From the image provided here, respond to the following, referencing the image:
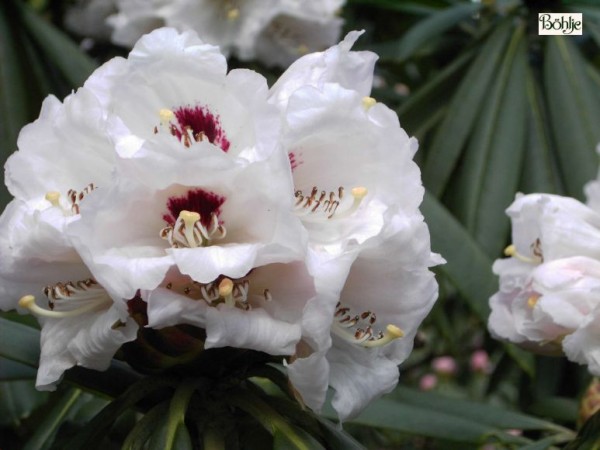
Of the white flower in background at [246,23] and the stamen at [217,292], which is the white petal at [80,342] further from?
the white flower in background at [246,23]

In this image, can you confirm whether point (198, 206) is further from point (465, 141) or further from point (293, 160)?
point (465, 141)

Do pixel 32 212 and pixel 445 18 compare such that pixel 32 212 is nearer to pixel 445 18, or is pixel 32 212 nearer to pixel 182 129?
pixel 182 129

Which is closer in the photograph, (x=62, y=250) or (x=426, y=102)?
(x=62, y=250)

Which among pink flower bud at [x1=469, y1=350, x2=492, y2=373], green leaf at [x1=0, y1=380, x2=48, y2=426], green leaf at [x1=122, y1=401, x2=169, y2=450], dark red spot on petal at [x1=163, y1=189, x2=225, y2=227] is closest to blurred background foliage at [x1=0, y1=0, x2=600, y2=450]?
green leaf at [x1=0, y1=380, x2=48, y2=426]

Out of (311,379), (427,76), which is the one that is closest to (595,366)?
(311,379)

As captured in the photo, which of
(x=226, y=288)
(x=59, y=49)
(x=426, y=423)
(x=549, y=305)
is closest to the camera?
(x=226, y=288)

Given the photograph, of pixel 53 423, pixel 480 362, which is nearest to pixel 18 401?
pixel 53 423
